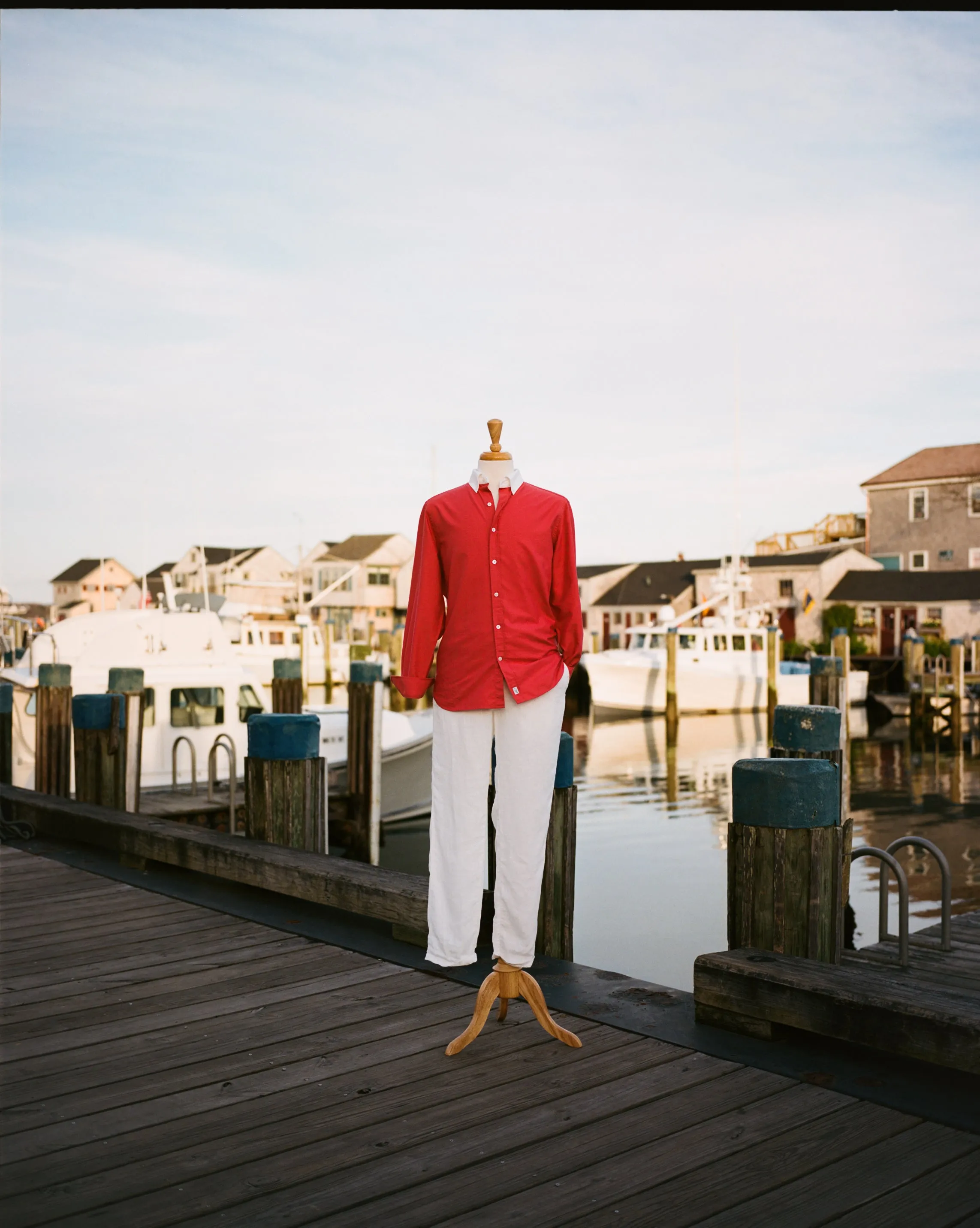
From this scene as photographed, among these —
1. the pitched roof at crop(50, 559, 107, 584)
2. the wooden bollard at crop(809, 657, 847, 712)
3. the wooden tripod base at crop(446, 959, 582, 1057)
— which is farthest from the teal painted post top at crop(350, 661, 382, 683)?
the pitched roof at crop(50, 559, 107, 584)

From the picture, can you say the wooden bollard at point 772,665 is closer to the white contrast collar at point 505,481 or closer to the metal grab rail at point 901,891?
the metal grab rail at point 901,891

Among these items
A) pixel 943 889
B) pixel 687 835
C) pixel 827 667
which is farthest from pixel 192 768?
pixel 827 667

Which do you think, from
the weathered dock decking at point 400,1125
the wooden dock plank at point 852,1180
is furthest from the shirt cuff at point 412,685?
the wooden dock plank at point 852,1180

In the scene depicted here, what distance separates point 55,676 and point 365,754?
159 inches

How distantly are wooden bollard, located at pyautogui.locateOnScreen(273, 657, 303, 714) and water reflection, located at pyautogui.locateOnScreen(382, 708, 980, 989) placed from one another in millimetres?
2322

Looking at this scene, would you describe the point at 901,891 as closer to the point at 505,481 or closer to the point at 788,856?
the point at 788,856

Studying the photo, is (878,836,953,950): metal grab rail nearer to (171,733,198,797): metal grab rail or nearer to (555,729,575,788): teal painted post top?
(555,729,575,788): teal painted post top

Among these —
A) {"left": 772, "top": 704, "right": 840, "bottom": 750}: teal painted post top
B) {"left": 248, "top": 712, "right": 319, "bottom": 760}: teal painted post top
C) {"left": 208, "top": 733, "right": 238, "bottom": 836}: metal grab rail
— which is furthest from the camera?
{"left": 208, "top": 733, "right": 238, "bottom": 836}: metal grab rail

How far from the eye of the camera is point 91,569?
9944 centimetres

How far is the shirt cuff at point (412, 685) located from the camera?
3506 mm

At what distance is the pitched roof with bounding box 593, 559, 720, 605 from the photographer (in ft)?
188

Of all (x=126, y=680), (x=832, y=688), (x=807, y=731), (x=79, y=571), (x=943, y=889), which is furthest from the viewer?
(x=79, y=571)

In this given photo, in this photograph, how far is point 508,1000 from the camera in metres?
3.68

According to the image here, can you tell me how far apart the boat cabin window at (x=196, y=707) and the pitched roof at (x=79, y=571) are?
87640 mm
